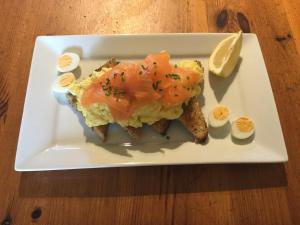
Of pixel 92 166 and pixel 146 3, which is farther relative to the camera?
pixel 146 3

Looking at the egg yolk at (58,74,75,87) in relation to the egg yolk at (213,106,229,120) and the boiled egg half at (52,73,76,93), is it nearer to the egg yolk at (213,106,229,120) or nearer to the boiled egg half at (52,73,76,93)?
the boiled egg half at (52,73,76,93)

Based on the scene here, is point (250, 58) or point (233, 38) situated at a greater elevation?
point (233, 38)

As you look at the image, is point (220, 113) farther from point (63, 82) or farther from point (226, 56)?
point (63, 82)

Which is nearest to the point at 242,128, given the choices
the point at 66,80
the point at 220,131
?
the point at 220,131

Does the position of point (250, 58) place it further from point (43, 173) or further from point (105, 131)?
point (43, 173)

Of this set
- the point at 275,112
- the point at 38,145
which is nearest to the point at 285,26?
the point at 275,112

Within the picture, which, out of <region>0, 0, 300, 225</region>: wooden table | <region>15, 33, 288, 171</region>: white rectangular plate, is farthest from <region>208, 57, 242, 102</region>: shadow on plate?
<region>0, 0, 300, 225</region>: wooden table
